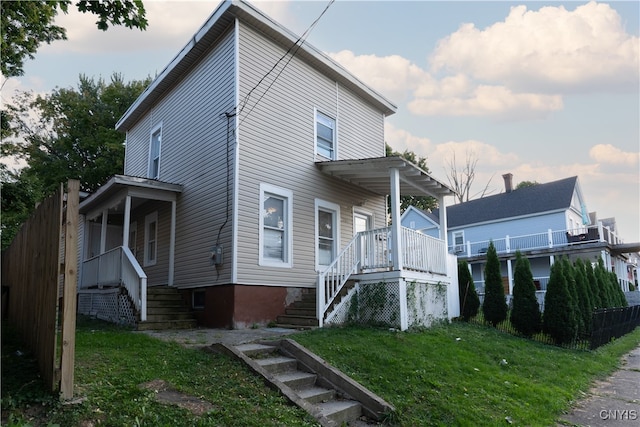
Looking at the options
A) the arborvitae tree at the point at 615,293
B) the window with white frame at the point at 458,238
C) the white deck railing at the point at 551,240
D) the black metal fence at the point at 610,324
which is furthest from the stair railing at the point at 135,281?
the window with white frame at the point at 458,238

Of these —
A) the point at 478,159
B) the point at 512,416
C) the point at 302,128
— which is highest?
the point at 478,159

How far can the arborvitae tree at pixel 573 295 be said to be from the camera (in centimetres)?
1099

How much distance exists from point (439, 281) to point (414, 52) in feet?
17.9

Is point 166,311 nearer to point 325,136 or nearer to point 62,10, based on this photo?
point 325,136

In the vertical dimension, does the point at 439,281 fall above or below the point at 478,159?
below

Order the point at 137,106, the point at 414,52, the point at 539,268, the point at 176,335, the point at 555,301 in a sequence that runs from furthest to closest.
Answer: the point at 539,268, the point at 137,106, the point at 555,301, the point at 414,52, the point at 176,335

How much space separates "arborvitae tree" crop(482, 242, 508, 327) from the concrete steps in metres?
7.55

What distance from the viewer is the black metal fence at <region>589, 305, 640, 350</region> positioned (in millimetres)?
10805

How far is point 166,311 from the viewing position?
9.67 metres

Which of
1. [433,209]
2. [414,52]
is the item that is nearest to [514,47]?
[414,52]

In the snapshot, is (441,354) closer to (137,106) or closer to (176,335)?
(176,335)

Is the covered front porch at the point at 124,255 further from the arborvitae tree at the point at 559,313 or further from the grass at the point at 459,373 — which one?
the arborvitae tree at the point at 559,313

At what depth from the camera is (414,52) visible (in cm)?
1021

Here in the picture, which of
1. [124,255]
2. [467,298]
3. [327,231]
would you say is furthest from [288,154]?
[467,298]
